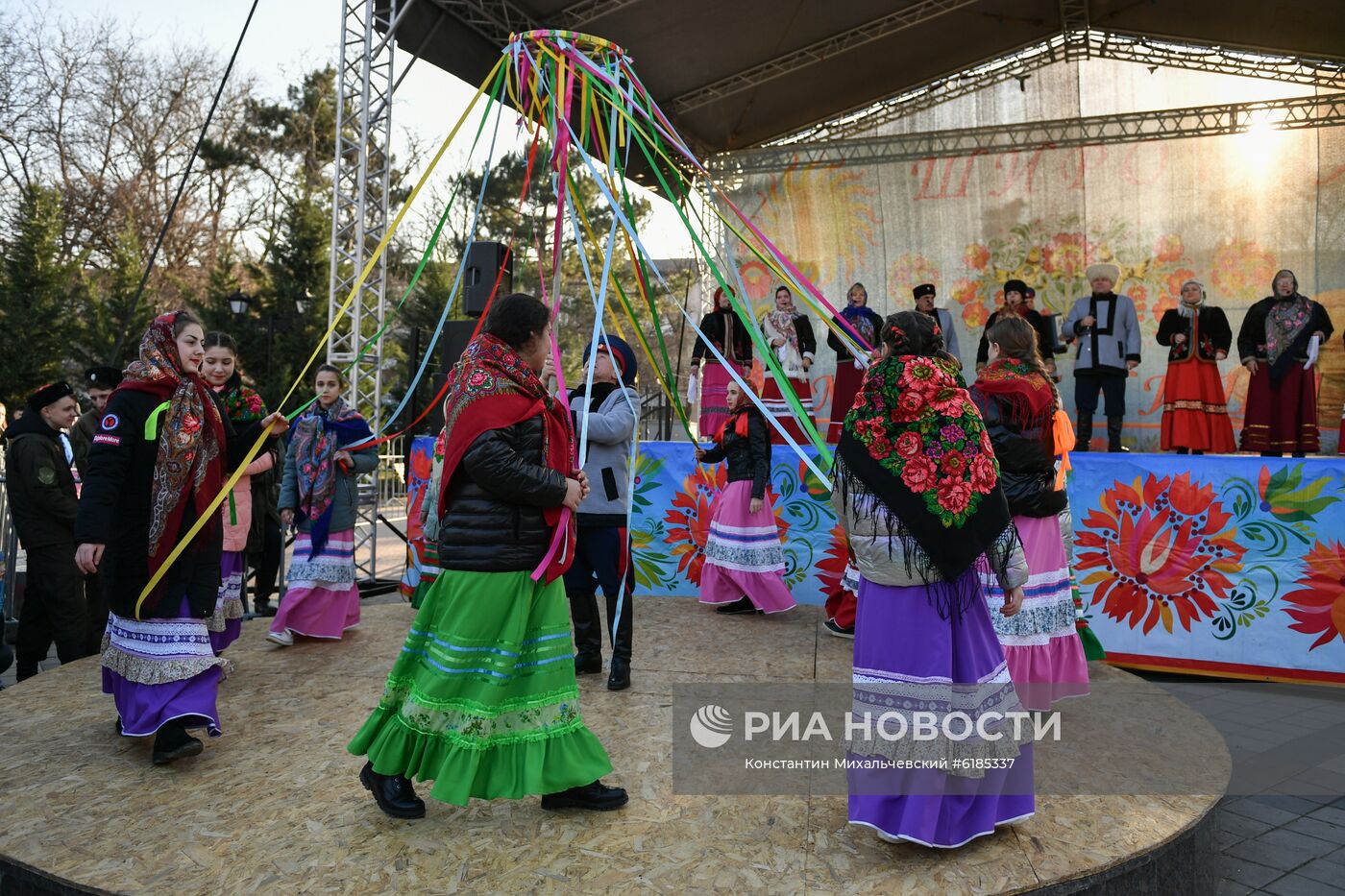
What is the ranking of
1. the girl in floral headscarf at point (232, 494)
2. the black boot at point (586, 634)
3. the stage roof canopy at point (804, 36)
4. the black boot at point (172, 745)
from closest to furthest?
the black boot at point (172, 745) → the girl in floral headscarf at point (232, 494) → the black boot at point (586, 634) → the stage roof canopy at point (804, 36)

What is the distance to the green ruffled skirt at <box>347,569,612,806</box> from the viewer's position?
2.73 metres

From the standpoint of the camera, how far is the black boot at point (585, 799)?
2.97 meters

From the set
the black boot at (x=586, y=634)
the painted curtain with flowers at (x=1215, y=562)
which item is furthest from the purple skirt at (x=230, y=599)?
the painted curtain with flowers at (x=1215, y=562)

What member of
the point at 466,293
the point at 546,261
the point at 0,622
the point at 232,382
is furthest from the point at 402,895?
the point at 546,261

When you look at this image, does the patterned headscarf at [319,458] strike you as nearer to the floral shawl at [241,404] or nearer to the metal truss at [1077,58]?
the floral shawl at [241,404]

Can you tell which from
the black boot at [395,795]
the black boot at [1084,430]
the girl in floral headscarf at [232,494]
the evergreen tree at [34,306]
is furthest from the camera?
the evergreen tree at [34,306]

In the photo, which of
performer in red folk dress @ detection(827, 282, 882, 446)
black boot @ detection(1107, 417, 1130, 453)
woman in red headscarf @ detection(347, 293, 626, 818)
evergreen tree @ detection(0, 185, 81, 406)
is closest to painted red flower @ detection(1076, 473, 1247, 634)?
black boot @ detection(1107, 417, 1130, 453)

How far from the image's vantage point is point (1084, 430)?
9.02 metres

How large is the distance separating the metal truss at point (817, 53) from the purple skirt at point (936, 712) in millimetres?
9834

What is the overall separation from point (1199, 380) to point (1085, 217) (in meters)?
3.57

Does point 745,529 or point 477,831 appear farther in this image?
point 745,529

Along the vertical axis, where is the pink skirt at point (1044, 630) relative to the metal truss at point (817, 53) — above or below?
below

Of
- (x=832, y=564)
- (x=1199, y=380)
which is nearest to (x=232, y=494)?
(x=832, y=564)

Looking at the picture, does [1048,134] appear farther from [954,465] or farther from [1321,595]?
[954,465]
